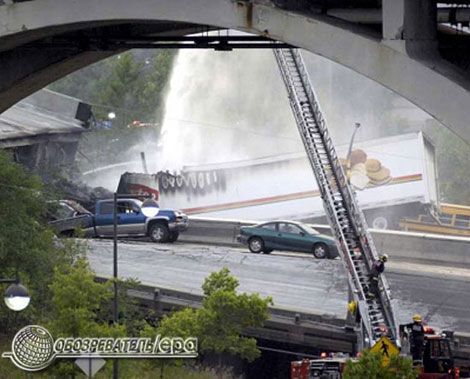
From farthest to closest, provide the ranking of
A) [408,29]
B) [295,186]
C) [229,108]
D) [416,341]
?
[229,108], [295,186], [416,341], [408,29]

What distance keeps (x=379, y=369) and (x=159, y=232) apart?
72.9 feet

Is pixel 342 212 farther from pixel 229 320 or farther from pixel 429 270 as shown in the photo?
pixel 429 270

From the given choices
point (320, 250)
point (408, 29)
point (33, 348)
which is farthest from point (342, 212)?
point (408, 29)

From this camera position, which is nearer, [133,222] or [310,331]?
[310,331]

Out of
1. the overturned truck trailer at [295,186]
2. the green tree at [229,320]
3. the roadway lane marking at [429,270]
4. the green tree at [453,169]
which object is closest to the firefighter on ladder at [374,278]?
the green tree at [229,320]

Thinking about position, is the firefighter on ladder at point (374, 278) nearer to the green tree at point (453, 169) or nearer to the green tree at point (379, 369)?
the green tree at point (379, 369)

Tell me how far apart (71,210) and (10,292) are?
23.6 m

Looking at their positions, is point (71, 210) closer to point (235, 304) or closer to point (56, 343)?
point (235, 304)

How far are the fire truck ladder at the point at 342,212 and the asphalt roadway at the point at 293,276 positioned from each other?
2134mm

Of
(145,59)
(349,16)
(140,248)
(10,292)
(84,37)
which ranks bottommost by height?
(10,292)

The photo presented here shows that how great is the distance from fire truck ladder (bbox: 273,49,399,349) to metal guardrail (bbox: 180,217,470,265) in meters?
11.6

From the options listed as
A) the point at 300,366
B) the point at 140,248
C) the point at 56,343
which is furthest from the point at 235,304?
the point at 140,248

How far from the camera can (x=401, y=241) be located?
4441 cm

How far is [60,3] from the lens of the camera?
15.5 m
